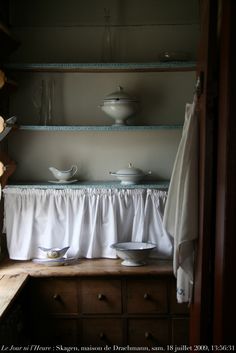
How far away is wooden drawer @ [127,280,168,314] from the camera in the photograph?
2314mm

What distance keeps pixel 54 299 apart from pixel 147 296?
50 cm

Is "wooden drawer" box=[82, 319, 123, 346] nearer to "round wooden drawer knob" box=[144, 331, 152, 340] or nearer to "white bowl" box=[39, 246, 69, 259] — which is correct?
"round wooden drawer knob" box=[144, 331, 152, 340]

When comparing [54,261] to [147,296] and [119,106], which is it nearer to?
[147,296]

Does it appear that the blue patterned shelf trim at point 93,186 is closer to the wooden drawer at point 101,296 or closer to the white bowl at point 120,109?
the white bowl at point 120,109

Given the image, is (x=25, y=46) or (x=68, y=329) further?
(x=25, y=46)

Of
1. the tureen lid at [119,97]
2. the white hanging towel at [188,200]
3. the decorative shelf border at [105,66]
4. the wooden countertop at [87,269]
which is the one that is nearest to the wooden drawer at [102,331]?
the wooden countertop at [87,269]

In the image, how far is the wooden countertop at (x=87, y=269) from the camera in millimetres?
2299

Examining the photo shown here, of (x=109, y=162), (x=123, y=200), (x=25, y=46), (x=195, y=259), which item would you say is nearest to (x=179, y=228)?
(x=195, y=259)

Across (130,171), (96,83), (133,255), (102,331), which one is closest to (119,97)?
(96,83)

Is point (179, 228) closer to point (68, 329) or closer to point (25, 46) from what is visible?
point (68, 329)

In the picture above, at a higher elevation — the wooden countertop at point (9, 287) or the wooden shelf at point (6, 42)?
the wooden shelf at point (6, 42)

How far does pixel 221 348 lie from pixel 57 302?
118cm

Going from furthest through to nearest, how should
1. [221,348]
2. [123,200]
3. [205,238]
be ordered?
[123,200] → [205,238] → [221,348]

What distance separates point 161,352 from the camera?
7.54 feet
